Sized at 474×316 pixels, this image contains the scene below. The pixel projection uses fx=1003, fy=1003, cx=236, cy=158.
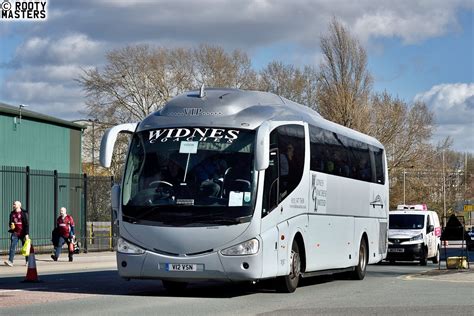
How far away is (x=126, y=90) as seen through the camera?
65438mm

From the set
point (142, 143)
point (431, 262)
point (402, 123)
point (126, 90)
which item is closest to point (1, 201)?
→ point (431, 262)

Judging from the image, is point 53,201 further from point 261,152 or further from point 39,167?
point 261,152

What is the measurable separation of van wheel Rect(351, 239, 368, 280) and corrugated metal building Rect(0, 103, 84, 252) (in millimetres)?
13429

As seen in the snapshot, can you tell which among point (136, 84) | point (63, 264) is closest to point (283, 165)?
point (63, 264)

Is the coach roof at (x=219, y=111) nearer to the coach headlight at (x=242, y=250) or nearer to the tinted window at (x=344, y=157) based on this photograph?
the tinted window at (x=344, y=157)

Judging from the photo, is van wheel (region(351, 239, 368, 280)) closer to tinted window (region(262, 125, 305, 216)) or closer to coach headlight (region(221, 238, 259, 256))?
tinted window (region(262, 125, 305, 216))

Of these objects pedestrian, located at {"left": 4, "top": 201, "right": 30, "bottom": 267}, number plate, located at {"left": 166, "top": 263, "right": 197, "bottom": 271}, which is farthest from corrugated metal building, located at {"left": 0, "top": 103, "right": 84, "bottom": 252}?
number plate, located at {"left": 166, "top": 263, "right": 197, "bottom": 271}

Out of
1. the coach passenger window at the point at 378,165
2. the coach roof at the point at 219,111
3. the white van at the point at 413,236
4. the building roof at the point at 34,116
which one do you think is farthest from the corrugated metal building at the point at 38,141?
the coach roof at the point at 219,111

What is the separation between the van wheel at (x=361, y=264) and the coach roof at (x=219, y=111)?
5777 mm

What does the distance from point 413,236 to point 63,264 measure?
11.1 metres

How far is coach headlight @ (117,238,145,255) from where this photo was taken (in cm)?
1638

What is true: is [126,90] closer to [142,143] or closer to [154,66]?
[154,66]

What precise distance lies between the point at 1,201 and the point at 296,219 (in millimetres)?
20141

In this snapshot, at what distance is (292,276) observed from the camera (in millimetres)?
17844
